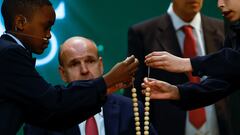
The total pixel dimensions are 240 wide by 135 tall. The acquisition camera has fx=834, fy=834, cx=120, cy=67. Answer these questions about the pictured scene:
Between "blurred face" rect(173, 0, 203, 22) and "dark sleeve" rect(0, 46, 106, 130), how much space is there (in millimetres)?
1412

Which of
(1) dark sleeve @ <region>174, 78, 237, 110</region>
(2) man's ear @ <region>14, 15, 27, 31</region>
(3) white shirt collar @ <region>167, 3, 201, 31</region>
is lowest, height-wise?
(1) dark sleeve @ <region>174, 78, 237, 110</region>

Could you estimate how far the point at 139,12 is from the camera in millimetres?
4789

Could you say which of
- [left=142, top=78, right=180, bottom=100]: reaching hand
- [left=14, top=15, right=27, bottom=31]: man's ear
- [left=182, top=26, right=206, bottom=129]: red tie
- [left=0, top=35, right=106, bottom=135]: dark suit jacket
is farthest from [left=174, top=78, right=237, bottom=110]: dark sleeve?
[left=14, top=15, right=27, bottom=31]: man's ear

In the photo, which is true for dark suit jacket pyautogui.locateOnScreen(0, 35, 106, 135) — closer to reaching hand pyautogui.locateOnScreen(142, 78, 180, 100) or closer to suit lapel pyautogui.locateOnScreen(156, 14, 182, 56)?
reaching hand pyautogui.locateOnScreen(142, 78, 180, 100)

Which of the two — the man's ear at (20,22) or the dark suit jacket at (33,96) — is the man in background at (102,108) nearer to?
the dark suit jacket at (33,96)

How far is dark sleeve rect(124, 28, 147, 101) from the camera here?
4297 millimetres

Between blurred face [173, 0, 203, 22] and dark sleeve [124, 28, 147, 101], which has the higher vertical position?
blurred face [173, 0, 203, 22]

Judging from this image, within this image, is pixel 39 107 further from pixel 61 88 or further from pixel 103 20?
pixel 103 20

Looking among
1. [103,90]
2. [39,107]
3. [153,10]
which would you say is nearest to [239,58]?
[103,90]

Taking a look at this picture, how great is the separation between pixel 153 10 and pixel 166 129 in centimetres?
82

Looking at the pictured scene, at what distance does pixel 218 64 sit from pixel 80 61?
774 mm

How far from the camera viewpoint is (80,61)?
154 inches

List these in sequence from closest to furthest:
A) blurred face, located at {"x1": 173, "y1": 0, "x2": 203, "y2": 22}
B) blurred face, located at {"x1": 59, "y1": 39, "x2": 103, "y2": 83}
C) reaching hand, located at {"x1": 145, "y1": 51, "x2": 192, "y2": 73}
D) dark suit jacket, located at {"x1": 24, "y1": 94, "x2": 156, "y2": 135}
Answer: reaching hand, located at {"x1": 145, "y1": 51, "x2": 192, "y2": 73} < dark suit jacket, located at {"x1": 24, "y1": 94, "x2": 156, "y2": 135} < blurred face, located at {"x1": 59, "y1": 39, "x2": 103, "y2": 83} < blurred face, located at {"x1": 173, "y1": 0, "x2": 203, "y2": 22}

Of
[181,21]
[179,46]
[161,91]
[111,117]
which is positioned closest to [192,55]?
[179,46]
